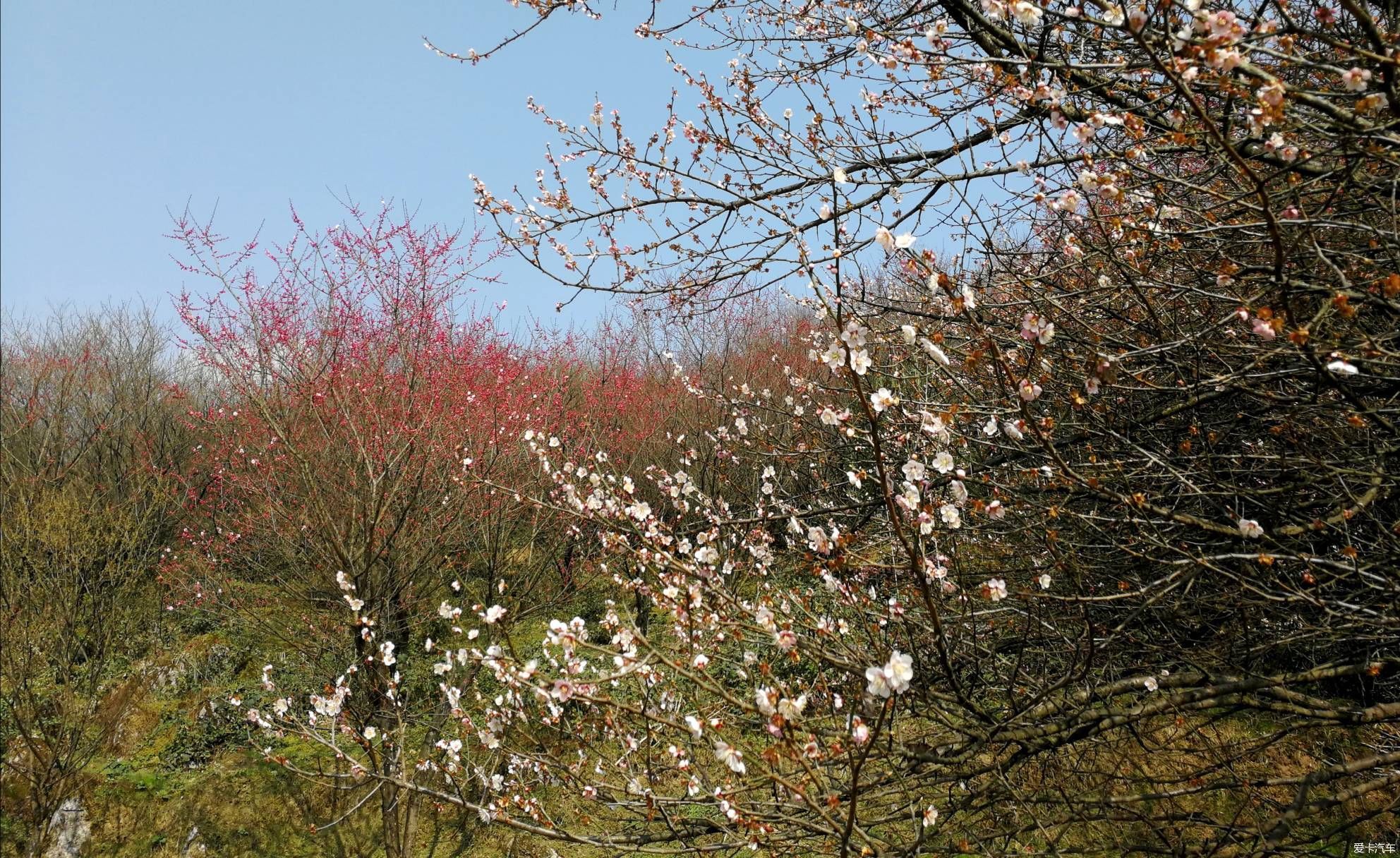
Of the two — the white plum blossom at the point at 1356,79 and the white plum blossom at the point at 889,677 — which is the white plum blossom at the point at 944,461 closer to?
the white plum blossom at the point at 889,677

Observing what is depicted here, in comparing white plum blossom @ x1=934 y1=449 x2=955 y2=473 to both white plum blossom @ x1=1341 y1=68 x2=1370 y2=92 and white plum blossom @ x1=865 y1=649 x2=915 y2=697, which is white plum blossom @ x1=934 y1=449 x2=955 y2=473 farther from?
white plum blossom @ x1=1341 y1=68 x2=1370 y2=92

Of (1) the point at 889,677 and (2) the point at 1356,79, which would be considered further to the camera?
(2) the point at 1356,79

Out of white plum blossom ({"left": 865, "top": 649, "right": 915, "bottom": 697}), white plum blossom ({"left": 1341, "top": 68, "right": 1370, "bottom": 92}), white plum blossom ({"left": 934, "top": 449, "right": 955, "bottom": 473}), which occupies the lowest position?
white plum blossom ({"left": 865, "top": 649, "right": 915, "bottom": 697})

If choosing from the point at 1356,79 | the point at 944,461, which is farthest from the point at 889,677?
the point at 1356,79

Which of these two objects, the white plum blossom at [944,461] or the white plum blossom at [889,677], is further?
the white plum blossom at [944,461]

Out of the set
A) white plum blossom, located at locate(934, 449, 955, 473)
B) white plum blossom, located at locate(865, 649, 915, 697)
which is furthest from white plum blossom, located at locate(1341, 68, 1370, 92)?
white plum blossom, located at locate(865, 649, 915, 697)

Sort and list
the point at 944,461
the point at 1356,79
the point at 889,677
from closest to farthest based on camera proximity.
Answer: 1. the point at 889,677
2. the point at 1356,79
3. the point at 944,461

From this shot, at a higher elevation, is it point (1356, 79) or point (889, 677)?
point (1356, 79)

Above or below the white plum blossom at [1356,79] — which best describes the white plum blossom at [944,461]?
below

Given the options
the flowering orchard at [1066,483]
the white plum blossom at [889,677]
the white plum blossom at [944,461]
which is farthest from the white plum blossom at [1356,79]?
the white plum blossom at [889,677]

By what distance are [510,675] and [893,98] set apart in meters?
3.86

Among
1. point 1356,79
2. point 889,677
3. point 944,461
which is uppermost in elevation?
point 1356,79

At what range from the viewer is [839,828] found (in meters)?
2.06

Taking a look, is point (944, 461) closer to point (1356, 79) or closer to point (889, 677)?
point (889, 677)
